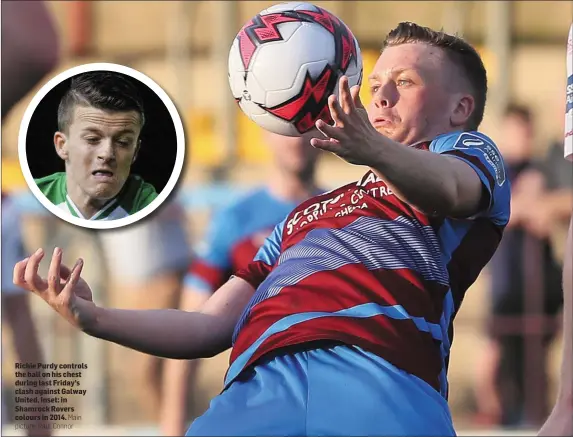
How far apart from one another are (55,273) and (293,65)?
0.96 m

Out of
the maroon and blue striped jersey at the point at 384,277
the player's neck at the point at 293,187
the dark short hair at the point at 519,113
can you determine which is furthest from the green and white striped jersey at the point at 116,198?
the dark short hair at the point at 519,113

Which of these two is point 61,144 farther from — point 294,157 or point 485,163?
point 294,157

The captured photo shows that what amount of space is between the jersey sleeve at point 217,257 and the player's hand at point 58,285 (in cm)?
289

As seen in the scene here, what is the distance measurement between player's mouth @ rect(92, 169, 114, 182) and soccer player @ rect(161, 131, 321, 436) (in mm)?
2326

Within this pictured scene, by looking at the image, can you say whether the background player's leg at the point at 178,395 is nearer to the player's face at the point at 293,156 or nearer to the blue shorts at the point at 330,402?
the player's face at the point at 293,156

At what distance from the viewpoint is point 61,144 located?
392 centimetres

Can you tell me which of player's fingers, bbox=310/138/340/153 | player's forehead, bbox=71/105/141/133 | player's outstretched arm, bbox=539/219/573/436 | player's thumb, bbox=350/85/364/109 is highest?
player's thumb, bbox=350/85/364/109

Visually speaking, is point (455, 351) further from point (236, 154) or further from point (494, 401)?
point (236, 154)

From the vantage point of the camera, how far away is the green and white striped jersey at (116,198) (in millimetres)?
3969

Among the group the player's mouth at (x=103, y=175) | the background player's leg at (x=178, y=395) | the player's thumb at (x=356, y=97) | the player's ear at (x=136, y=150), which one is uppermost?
the player's thumb at (x=356, y=97)

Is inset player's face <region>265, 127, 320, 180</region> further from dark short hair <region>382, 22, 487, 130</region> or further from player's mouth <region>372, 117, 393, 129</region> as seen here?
player's mouth <region>372, 117, 393, 129</region>

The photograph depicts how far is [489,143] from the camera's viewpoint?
341 cm

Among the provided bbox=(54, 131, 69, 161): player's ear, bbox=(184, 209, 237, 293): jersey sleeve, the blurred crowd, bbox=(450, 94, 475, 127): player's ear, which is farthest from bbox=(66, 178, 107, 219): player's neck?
the blurred crowd

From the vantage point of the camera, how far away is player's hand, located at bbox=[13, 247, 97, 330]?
3342 mm
